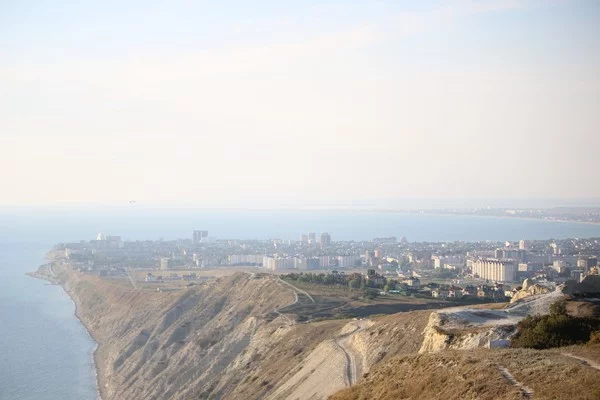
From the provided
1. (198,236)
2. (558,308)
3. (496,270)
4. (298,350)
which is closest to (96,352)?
(298,350)

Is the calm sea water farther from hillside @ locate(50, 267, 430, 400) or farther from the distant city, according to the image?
the distant city

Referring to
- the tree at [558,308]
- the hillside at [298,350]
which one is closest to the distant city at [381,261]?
the hillside at [298,350]

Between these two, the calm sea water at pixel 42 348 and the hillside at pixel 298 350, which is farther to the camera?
the calm sea water at pixel 42 348

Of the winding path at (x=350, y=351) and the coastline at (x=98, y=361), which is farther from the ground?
the winding path at (x=350, y=351)

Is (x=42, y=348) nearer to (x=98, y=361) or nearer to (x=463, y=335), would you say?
(x=98, y=361)

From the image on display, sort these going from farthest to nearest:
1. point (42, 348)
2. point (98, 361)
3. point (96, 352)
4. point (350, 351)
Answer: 1. point (96, 352)
2. point (42, 348)
3. point (98, 361)
4. point (350, 351)

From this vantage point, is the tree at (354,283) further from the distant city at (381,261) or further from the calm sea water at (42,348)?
the calm sea water at (42,348)

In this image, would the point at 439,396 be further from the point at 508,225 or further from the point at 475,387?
the point at 508,225

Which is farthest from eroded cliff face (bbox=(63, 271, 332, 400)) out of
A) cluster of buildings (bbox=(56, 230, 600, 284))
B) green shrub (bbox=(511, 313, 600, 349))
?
cluster of buildings (bbox=(56, 230, 600, 284))

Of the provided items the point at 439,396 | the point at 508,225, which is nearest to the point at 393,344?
the point at 439,396
